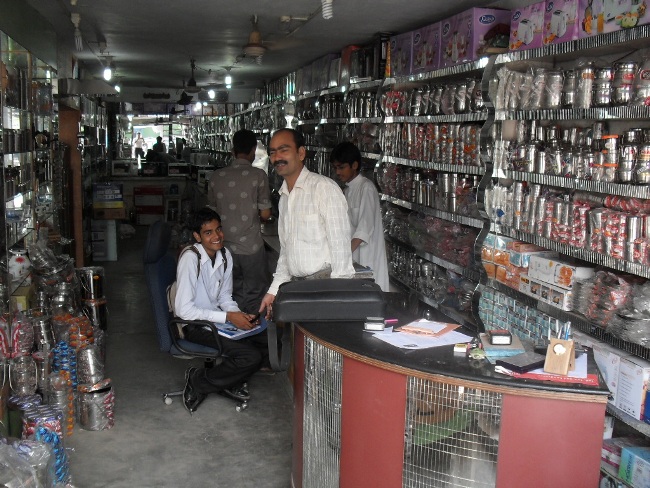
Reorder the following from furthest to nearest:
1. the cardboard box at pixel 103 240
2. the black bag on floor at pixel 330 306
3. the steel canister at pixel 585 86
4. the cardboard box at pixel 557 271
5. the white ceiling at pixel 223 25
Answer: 1. the cardboard box at pixel 103 240
2. the white ceiling at pixel 223 25
3. the cardboard box at pixel 557 271
4. the steel canister at pixel 585 86
5. the black bag on floor at pixel 330 306

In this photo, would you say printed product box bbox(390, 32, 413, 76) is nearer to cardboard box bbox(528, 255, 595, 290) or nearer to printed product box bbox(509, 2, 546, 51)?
printed product box bbox(509, 2, 546, 51)

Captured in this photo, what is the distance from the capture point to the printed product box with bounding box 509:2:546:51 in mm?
4074

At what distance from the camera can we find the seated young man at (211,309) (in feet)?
14.4

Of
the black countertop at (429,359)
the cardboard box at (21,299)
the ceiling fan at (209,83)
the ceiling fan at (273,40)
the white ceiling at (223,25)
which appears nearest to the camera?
the black countertop at (429,359)

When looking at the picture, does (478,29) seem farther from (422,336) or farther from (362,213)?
(422,336)

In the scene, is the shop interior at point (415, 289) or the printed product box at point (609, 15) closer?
the shop interior at point (415, 289)

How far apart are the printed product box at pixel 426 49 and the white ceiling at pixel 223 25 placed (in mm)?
170

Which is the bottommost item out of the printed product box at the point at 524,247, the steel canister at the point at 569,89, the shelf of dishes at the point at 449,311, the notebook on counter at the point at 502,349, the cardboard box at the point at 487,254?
the shelf of dishes at the point at 449,311

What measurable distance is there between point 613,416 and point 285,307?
182 centimetres

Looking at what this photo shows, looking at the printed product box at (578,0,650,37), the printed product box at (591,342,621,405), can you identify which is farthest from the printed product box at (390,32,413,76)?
the printed product box at (591,342,621,405)

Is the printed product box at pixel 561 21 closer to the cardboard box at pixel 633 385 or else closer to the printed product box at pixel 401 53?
the cardboard box at pixel 633 385

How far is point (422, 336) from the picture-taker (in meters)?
2.79

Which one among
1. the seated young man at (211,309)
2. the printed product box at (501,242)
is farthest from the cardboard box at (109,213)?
the printed product box at (501,242)

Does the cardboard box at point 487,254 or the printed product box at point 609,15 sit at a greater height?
the printed product box at point 609,15
